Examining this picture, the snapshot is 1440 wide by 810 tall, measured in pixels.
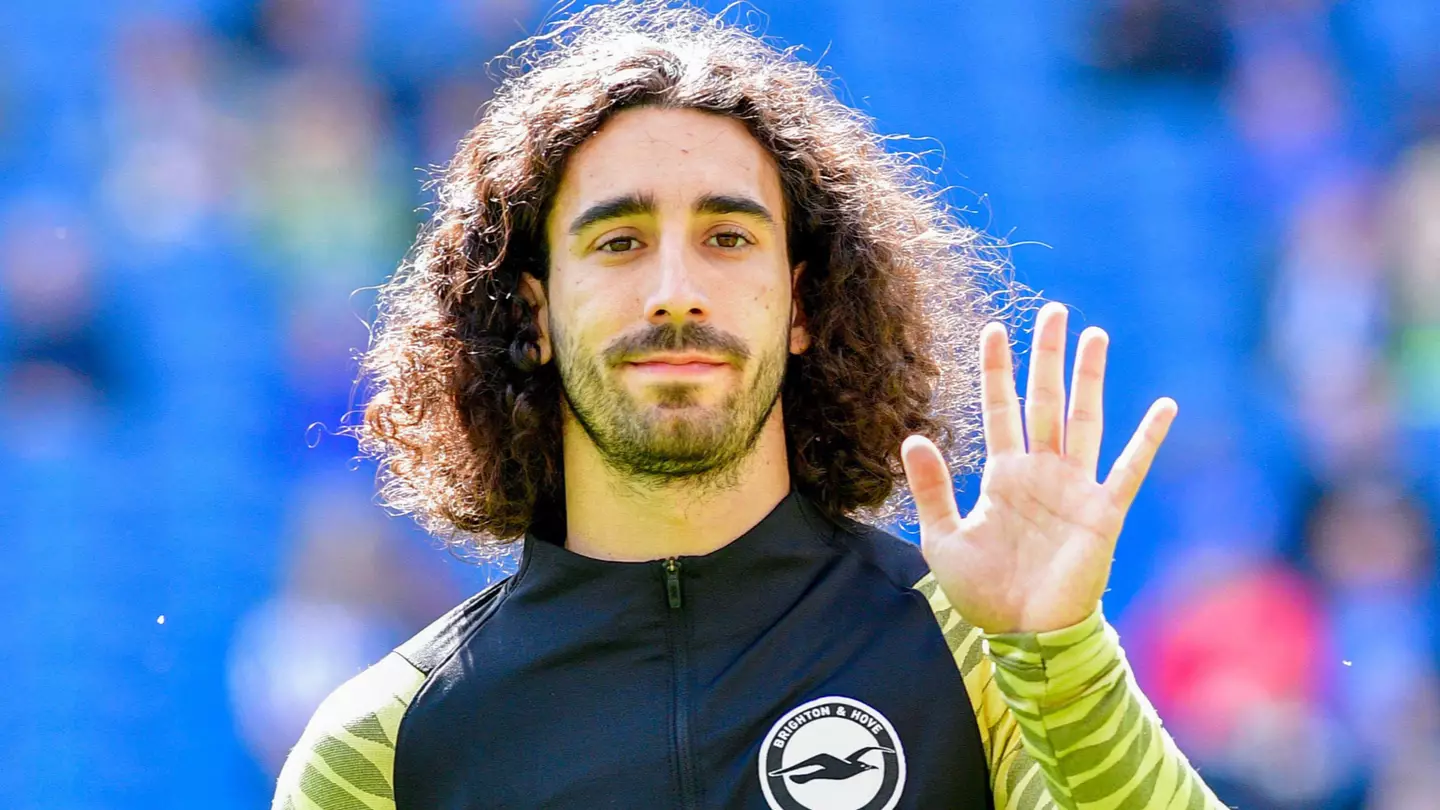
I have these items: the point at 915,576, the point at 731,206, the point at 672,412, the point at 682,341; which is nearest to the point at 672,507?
the point at 672,412

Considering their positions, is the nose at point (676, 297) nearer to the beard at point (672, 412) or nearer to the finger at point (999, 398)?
the beard at point (672, 412)

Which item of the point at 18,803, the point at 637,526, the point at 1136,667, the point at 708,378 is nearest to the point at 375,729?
the point at 637,526

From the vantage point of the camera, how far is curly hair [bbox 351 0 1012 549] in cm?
311

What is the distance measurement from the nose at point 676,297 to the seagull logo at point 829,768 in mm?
695

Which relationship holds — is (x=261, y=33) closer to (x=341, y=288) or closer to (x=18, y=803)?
(x=341, y=288)

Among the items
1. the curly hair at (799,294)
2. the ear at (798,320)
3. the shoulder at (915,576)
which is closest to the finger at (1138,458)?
the shoulder at (915,576)

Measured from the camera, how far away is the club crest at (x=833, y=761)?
249 centimetres

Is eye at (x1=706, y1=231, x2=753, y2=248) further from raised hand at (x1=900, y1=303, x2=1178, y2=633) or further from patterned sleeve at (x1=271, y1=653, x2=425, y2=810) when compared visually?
patterned sleeve at (x1=271, y1=653, x2=425, y2=810)

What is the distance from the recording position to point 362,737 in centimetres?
266

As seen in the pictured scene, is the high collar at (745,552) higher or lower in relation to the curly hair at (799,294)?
lower

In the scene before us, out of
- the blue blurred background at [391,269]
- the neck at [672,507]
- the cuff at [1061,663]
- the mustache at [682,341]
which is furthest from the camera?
the blue blurred background at [391,269]

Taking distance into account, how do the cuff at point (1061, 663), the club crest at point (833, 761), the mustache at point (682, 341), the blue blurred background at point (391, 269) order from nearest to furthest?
the cuff at point (1061, 663) → the club crest at point (833, 761) → the mustache at point (682, 341) → the blue blurred background at point (391, 269)

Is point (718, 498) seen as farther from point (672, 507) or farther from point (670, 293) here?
point (670, 293)

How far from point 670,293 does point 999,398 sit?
1.93 ft
